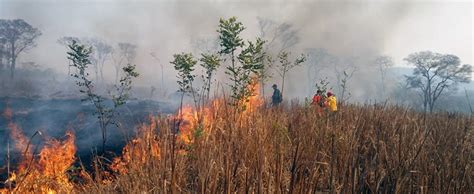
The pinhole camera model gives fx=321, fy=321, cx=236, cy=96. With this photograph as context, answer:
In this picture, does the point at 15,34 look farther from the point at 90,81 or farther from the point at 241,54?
the point at 241,54

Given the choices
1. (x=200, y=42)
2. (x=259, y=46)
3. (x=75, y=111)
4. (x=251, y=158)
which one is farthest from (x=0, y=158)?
(x=200, y=42)

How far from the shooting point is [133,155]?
3.11 metres

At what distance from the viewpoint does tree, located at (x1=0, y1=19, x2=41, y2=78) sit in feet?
168

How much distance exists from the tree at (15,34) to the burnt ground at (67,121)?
25.3m

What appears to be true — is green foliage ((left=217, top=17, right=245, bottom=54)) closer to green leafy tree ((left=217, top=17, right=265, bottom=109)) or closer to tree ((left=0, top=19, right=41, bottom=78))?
green leafy tree ((left=217, top=17, right=265, bottom=109))

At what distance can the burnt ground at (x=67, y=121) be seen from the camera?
15.7 metres

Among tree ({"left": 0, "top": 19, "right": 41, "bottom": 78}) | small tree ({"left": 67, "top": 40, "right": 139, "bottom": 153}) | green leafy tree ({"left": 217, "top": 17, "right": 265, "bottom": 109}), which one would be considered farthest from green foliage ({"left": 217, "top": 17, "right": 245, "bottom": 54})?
tree ({"left": 0, "top": 19, "right": 41, "bottom": 78})

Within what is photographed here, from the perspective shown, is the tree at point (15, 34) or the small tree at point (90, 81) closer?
the small tree at point (90, 81)

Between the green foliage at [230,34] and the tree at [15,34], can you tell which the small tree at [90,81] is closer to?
the green foliage at [230,34]

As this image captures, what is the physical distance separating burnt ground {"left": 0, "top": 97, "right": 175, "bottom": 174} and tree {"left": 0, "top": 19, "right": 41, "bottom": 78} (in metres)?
25.3

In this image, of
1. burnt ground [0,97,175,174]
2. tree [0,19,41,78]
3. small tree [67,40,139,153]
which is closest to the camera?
small tree [67,40,139,153]

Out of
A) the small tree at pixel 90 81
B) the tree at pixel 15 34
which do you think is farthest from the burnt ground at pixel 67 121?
the tree at pixel 15 34

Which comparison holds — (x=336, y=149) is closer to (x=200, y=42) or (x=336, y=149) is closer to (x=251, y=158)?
(x=251, y=158)

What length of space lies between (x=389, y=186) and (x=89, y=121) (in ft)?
73.4
